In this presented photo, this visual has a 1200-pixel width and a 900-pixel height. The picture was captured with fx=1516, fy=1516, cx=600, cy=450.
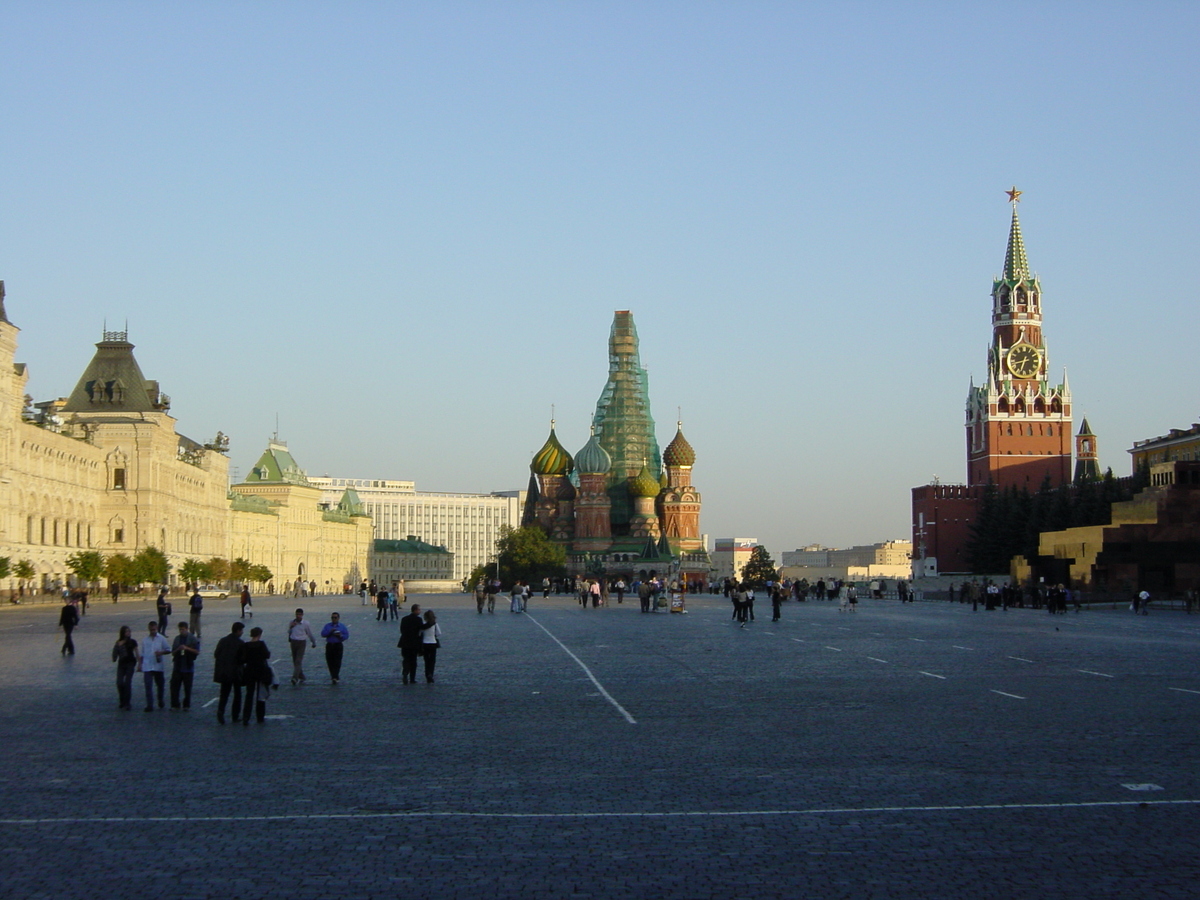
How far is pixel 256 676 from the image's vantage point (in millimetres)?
17406

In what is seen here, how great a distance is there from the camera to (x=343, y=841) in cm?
Answer: 1030

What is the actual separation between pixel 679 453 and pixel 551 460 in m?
13.9

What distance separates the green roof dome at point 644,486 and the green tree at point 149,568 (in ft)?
225

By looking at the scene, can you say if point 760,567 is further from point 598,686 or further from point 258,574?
point 598,686

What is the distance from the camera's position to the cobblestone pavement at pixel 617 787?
→ 922 cm

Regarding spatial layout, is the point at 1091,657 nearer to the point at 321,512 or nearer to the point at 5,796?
the point at 5,796

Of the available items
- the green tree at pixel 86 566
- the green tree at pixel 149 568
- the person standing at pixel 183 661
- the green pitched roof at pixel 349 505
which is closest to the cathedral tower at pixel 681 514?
the green pitched roof at pixel 349 505

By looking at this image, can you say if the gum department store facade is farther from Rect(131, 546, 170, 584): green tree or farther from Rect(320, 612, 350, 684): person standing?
Rect(320, 612, 350, 684): person standing

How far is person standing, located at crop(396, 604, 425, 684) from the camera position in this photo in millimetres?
23109

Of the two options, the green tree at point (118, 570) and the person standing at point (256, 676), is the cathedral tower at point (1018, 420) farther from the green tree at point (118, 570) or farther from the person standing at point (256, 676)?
the person standing at point (256, 676)

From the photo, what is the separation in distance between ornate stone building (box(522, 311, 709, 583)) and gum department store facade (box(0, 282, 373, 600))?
2851 centimetres

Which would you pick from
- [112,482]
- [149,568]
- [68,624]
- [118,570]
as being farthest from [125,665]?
[112,482]

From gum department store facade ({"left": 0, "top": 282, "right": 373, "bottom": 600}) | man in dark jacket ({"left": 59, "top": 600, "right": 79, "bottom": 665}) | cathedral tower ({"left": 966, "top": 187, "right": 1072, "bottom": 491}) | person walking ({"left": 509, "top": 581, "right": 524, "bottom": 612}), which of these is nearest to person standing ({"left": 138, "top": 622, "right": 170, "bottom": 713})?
man in dark jacket ({"left": 59, "top": 600, "right": 79, "bottom": 665})

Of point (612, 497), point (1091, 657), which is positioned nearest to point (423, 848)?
point (1091, 657)
